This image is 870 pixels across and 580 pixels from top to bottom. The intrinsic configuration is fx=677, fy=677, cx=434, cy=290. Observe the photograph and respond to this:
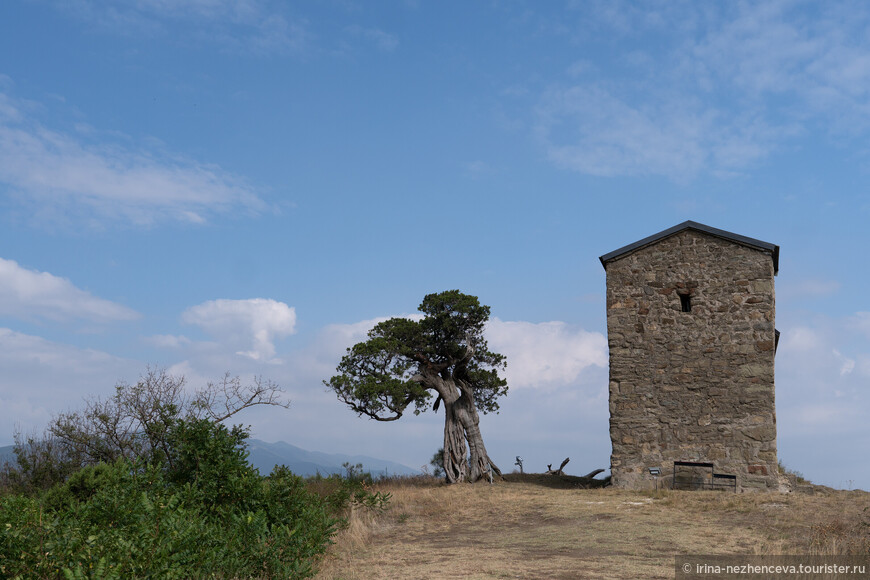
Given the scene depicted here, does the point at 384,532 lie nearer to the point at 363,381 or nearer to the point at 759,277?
the point at 363,381

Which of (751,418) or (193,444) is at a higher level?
(751,418)

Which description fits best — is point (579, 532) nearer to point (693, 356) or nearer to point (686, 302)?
point (693, 356)

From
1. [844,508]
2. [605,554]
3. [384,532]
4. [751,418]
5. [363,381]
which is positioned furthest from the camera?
[363,381]

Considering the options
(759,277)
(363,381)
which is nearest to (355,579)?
(363,381)

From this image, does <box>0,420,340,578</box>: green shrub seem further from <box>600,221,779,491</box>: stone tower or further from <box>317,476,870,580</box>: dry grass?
<box>600,221,779,491</box>: stone tower

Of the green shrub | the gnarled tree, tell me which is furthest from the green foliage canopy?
the green shrub

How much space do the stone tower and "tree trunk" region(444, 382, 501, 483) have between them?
4454 millimetres

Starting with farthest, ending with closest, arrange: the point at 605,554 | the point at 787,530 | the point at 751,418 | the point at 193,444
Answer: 1. the point at 751,418
2. the point at 787,530
3. the point at 605,554
4. the point at 193,444

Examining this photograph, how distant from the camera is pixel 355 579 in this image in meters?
7.29

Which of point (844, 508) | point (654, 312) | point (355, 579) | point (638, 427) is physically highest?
point (654, 312)

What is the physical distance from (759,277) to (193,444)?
12740 mm

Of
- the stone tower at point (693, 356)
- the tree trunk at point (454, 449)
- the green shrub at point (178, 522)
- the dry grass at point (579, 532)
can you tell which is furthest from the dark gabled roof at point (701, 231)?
the green shrub at point (178, 522)

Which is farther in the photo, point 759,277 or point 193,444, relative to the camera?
point 759,277

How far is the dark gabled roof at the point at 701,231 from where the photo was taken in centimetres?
1535
